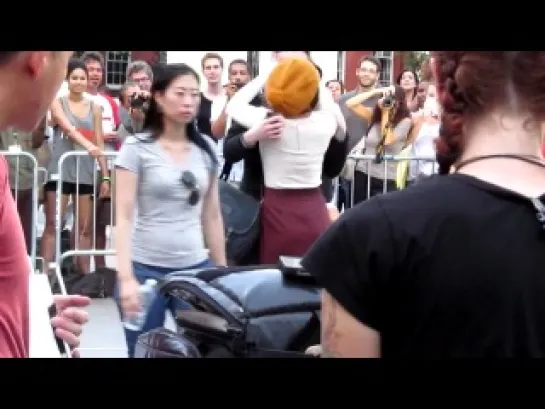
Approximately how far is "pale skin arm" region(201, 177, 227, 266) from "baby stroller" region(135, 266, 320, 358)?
129 centimetres

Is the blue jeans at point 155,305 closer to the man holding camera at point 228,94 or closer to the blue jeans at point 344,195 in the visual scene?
the man holding camera at point 228,94

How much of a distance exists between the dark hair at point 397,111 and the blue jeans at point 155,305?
163 inches

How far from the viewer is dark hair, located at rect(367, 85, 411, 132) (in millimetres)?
8508

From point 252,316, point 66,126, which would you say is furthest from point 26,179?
point 252,316

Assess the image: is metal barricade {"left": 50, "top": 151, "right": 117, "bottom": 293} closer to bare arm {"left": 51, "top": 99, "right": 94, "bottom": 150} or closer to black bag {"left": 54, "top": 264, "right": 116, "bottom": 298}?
black bag {"left": 54, "top": 264, "right": 116, "bottom": 298}

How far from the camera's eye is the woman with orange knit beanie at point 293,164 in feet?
16.4

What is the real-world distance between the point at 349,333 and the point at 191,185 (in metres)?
2.87

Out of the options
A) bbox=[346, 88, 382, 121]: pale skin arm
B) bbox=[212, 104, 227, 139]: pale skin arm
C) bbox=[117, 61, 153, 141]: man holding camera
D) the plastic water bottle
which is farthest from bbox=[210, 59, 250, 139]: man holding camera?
the plastic water bottle

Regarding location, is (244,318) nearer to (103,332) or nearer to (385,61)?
(385,61)

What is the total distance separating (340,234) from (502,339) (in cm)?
29

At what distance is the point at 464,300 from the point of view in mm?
1598

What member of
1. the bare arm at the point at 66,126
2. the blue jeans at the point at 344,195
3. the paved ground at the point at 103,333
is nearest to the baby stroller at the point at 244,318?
the paved ground at the point at 103,333

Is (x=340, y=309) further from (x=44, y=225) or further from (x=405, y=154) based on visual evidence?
(x=405, y=154)
